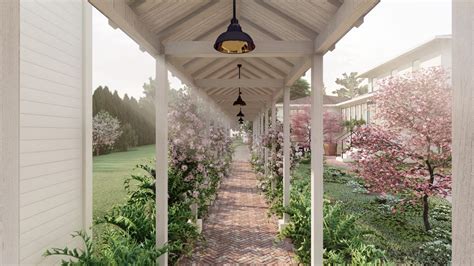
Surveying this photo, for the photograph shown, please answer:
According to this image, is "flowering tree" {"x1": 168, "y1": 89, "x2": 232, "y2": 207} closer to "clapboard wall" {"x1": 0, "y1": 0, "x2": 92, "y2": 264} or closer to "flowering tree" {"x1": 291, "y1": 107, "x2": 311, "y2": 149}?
"clapboard wall" {"x1": 0, "y1": 0, "x2": 92, "y2": 264}

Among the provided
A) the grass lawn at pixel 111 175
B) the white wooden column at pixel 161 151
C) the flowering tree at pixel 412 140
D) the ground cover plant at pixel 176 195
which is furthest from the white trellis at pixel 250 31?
the flowering tree at pixel 412 140

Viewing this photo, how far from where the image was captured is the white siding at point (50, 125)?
9.74 ft

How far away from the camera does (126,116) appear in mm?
21766

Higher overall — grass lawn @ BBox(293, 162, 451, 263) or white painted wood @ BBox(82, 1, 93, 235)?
white painted wood @ BBox(82, 1, 93, 235)

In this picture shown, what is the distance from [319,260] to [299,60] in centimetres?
282

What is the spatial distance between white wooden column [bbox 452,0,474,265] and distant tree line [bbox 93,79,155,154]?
2010 cm

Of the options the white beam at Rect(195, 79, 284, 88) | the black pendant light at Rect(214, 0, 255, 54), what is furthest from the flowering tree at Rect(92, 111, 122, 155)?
the black pendant light at Rect(214, 0, 255, 54)

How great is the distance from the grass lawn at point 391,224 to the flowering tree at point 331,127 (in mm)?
11470

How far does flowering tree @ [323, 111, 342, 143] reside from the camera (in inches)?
827

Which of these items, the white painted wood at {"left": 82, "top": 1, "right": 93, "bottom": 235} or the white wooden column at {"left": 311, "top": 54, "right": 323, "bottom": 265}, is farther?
the white painted wood at {"left": 82, "top": 1, "right": 93, "bottom": 235}

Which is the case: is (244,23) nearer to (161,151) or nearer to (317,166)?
(161,151)

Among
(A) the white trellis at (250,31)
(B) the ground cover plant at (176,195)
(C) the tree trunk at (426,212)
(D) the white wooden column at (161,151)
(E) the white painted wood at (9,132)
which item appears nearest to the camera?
(E) the white painted wood at (9,132)

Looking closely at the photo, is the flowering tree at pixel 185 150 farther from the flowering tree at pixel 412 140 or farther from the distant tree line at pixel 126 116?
the distant tree line at pixel 126 116

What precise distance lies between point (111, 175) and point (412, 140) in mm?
13046
